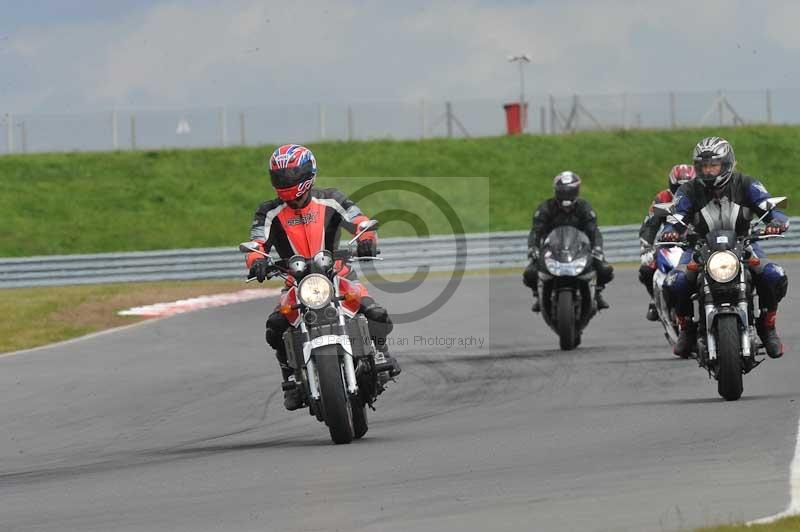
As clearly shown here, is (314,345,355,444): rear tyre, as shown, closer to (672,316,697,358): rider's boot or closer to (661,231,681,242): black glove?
(661,231,681,242): black glove

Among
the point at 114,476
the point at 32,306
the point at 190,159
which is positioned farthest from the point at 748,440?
the point at 190,159

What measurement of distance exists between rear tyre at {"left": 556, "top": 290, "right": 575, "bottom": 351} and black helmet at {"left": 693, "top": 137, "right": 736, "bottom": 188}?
15.8 ft

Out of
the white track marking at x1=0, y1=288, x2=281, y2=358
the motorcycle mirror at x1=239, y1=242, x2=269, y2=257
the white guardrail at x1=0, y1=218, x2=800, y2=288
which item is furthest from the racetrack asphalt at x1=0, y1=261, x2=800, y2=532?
the white guardrail at x1=0, y1=218, x2=800, y2=288

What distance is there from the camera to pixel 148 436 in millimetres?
10719

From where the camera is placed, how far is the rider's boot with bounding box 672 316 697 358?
11518mm

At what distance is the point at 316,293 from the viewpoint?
9.24m

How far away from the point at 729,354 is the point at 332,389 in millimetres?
2782

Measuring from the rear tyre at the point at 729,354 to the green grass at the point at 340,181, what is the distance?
98.4 feet

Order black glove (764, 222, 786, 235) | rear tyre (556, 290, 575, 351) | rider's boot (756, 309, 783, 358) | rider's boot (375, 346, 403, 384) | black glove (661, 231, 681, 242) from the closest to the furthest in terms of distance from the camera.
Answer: rider's boot (375, 346, 403, 384)
black glove (764, 222, 786, 235)
rider's boot (756, 309, 783, 358)
black glove (661, 231, 681, 242)
rear tyre (556, 290, 575, 351)

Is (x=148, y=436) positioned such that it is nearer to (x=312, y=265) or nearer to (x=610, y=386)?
(x=312, y=265)

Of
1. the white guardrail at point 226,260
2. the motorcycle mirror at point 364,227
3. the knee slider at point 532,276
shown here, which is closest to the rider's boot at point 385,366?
the motorcycle mirror at point 364,227

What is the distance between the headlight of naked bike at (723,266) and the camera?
10.4 m

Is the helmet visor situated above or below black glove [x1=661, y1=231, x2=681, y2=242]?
Result: above

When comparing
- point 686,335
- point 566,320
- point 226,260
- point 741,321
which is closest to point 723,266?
point 741,321
